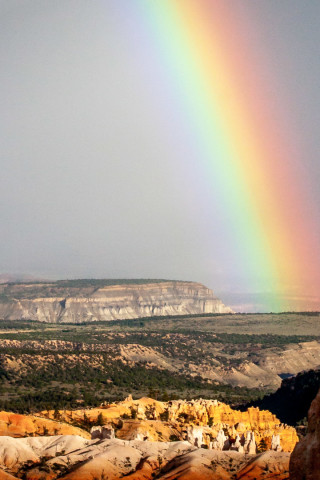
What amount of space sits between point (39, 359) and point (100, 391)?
29764 mm

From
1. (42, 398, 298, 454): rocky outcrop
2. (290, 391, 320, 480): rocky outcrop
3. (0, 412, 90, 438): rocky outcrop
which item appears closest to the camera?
(290, 391, 320, 480): rocky outcrop

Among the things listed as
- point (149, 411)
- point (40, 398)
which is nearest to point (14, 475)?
point (149, 411)

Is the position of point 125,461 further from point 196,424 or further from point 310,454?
point 310,454

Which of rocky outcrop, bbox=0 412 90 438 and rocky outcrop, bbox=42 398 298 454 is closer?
rocky outcrop, bbox=42 398 298 454

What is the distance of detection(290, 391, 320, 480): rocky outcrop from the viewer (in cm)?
3134

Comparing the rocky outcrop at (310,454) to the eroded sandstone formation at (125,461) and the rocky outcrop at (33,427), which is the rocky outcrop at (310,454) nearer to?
the eroded sandstone formation at (125,461)

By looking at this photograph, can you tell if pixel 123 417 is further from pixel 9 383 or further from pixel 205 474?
pixel 9 383

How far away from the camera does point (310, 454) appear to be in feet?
104

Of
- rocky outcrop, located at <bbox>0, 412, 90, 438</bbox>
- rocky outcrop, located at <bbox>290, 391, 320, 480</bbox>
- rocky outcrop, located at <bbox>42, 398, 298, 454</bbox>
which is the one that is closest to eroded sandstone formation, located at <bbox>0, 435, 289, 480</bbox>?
rocky outcrop, located at <bbox>42, 398, 298, 454</bbox>

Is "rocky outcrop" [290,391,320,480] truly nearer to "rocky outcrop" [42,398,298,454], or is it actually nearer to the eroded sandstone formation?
the eroded sandstone formation

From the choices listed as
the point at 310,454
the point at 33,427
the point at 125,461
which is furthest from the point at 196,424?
the point at 310,454

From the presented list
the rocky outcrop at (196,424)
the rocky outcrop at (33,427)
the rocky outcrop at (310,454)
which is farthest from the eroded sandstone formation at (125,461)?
the rocky outcrop at (310,454)

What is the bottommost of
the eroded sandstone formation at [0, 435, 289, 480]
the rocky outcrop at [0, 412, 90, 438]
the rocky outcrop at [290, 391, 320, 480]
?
the rocky outcrop at [0, 412, 90, 438]

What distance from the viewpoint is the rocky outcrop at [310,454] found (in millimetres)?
31344
